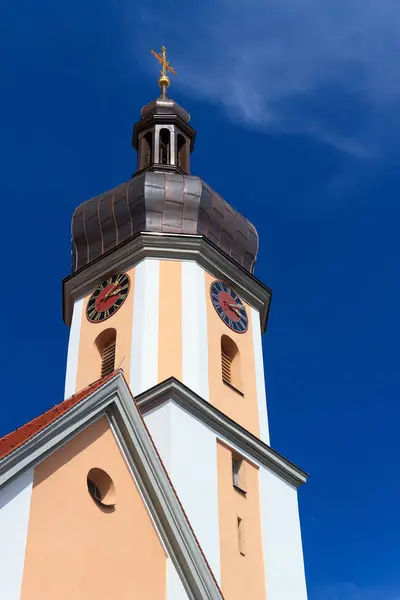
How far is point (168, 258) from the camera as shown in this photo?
22.6 meters

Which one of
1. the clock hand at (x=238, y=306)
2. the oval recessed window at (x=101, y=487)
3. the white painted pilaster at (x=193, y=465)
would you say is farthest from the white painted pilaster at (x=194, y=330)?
the oval recessed window at (x=101, y=487)

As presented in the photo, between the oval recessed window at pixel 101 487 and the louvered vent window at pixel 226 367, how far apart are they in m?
9.12

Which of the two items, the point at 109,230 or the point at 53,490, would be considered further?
the point at 109,230

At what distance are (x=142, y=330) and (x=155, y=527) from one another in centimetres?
889

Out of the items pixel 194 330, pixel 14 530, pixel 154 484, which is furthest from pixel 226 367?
pixel 14 530

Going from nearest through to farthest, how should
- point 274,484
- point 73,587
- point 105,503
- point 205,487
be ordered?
point 73,587 < point 105,503 < point 205,487 < point 274,484

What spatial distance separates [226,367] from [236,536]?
431cm

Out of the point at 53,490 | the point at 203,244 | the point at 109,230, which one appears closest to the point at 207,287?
the point at 203,244

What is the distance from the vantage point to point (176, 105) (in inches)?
1178

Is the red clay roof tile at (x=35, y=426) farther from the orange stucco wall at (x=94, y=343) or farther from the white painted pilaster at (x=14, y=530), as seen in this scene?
the orange stucco wall at (x=94, y=343)

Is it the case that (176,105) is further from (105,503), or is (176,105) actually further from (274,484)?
(105,503)

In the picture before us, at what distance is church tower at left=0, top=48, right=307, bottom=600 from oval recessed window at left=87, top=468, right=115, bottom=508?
5.16 m

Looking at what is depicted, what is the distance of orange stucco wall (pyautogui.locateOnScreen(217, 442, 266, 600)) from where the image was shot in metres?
18.0

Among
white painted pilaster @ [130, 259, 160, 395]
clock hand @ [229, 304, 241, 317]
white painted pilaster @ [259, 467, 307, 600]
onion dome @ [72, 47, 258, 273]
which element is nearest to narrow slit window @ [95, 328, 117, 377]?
white painted pilaster @ [130, 259, 160, 395]
